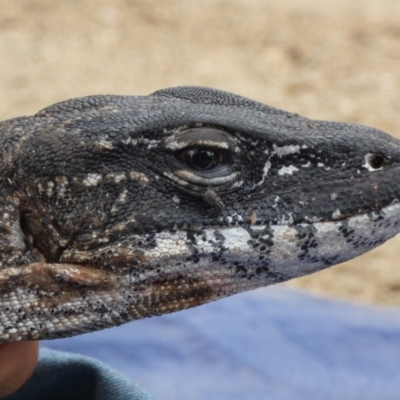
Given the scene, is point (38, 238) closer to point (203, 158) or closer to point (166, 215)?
point (166, 215)

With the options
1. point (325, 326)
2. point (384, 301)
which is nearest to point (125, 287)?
point (325, 326)

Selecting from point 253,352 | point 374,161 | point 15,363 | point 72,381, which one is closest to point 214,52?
point 253,352

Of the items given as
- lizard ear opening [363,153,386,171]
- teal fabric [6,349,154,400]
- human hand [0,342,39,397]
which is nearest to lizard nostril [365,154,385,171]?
lizard ear opening [363,153,386,171]

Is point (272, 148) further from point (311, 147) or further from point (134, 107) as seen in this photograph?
point (134, 107)

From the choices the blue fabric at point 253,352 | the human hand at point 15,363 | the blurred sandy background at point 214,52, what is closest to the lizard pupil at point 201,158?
the human hand at point 15,363

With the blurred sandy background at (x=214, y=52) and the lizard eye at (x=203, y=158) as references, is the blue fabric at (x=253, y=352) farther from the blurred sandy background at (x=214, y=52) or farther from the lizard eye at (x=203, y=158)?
the blurred sandy background at (x=214, y=52)

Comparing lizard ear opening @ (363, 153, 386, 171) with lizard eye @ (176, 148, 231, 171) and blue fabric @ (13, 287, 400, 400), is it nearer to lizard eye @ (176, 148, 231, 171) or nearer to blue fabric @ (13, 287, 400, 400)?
lizard eye @ (176, 148, 231, 171)

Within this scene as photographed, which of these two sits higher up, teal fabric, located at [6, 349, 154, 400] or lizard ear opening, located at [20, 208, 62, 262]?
teal fabric, located at [6, 349, 154, 400]
